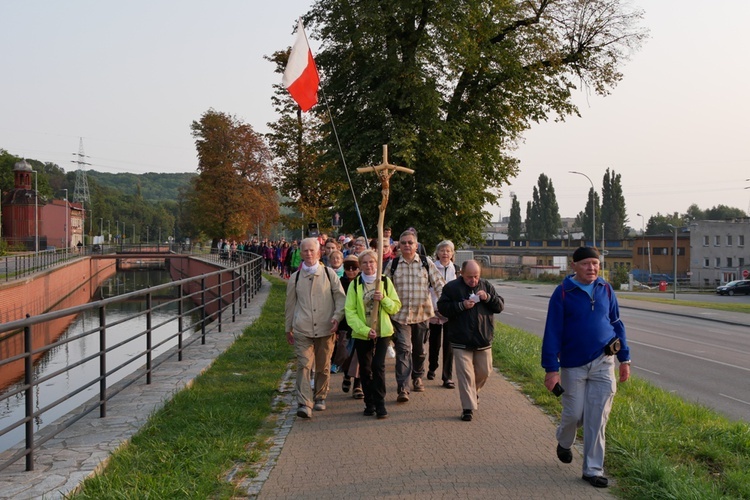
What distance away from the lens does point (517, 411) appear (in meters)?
7.80

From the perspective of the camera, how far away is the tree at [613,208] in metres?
111

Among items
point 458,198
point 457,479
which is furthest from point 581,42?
point 457,479

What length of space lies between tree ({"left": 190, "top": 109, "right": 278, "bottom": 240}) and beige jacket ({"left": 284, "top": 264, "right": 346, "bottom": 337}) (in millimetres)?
49983

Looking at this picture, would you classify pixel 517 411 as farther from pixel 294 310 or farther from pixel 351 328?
pixel 294 310

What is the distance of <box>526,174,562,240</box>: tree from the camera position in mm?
119188

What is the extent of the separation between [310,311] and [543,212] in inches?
4587

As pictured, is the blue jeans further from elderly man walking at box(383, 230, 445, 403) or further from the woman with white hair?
the woman with white hair

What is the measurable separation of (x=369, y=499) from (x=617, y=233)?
112 meters

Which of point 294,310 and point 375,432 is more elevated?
point 294,310

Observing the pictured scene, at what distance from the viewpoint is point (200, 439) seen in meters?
6.29

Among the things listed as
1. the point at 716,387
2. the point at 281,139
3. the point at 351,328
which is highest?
the point at 281,139

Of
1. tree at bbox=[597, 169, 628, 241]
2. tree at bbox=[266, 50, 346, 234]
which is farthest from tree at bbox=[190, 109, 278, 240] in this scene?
tree at bbox=[597, 169, 628, 241]

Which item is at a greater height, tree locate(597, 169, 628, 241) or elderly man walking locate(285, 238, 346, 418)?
tree locate(597, 169, 628, 241)

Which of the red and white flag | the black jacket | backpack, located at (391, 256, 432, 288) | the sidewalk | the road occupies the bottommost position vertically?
the road
